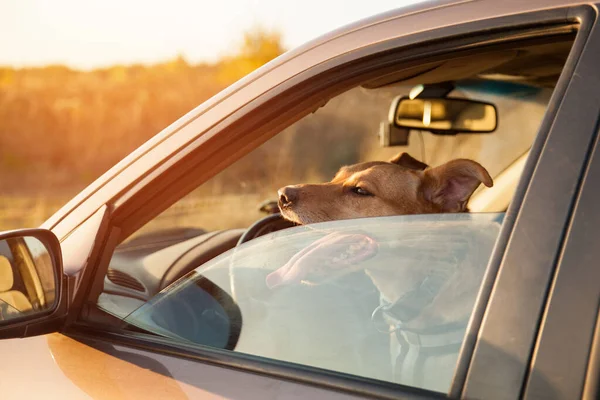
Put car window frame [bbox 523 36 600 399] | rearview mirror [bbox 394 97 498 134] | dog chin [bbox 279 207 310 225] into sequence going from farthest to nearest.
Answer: rearview mirror [bbox 394 97 498 134] → dog chin [bbox 279 207 310 225] → car window frame [bbox 523 36 600 399]

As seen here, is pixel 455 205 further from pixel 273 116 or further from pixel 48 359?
pixel 48 359

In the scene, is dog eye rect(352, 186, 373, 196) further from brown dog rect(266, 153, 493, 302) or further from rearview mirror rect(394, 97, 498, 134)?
rearview mirror rect(394, 97, 498, 134)

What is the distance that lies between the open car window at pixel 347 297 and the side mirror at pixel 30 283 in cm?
22

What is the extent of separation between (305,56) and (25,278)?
101cm

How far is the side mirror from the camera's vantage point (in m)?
1.96

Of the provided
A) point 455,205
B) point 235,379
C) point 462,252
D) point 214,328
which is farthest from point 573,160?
point 455,205

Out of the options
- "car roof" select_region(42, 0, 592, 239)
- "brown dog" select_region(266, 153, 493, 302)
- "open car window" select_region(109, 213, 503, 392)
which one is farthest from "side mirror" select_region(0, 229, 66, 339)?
"brown dog" select_region(266, 153, 493, 302)

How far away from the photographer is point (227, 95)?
2.01 metres

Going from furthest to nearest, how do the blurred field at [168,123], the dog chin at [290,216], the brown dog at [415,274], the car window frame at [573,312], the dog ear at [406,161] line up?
1. the blurred field at [168,123]
2. the dog ear at [406,161]
3. the dog chin at [290,216]
4. the brown dog at [415,274]
5. the car window frame at [573,312]

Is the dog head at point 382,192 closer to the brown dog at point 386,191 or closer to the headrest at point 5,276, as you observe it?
the brown dog at point 386,191

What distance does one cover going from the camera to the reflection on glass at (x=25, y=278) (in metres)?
2.04

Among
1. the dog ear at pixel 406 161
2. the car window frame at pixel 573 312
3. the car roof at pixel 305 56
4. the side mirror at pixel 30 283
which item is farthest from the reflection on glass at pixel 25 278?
the dog ear at pixel 406 161

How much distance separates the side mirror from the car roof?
114 millimetres

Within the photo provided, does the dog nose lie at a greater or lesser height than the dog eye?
lesser
